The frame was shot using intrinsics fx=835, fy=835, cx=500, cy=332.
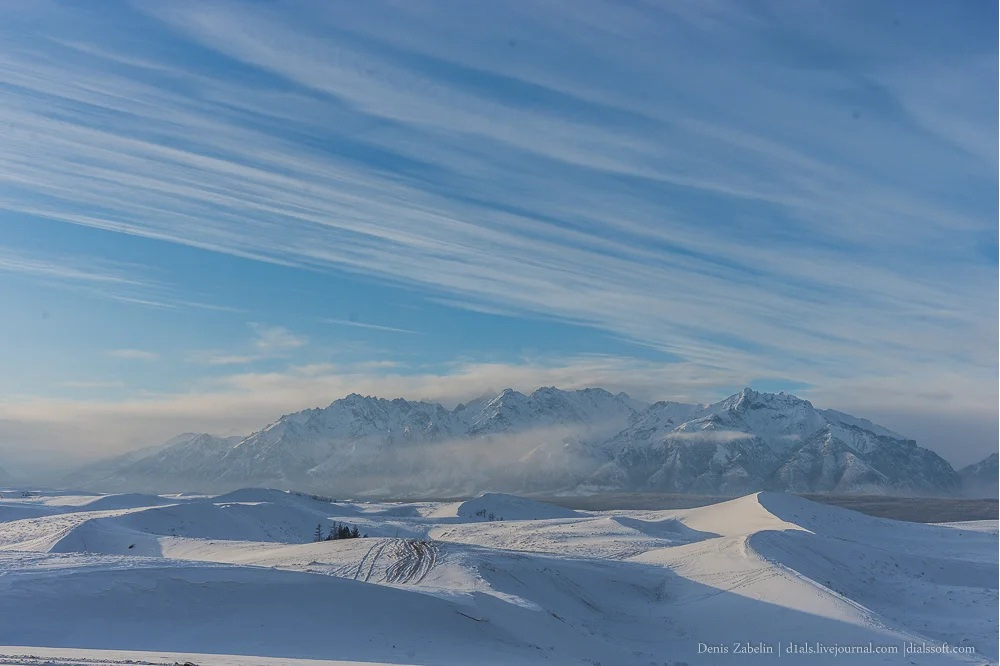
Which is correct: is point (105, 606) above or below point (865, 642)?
above

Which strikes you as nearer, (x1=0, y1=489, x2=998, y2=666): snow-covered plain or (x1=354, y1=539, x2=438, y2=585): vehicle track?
(x1=0, y1=489, x2=998, y2=666): snow-covered plain

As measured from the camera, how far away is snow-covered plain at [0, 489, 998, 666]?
21.6 m

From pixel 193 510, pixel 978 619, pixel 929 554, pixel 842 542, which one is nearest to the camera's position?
pixel 978 619

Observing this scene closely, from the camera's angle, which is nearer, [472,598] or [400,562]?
[472,598]

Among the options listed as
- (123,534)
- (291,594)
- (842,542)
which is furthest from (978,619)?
(123,534)

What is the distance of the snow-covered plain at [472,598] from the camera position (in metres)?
21.6

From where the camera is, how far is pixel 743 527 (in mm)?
70000

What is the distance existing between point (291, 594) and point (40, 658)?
375 inches

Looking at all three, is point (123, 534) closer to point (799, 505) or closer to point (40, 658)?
point (40, 658)

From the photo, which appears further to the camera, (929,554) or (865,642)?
(929,554)

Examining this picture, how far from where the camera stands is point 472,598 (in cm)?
2716

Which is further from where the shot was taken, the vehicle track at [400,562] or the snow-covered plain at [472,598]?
the vehicle track at [400,562]

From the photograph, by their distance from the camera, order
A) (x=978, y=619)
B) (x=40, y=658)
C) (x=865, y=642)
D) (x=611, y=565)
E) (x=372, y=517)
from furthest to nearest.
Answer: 1. (x=372, y=517)
2. (x=611, y=565)
3. (x=978, y=619)
4. (x=865, y=642)
5. (x=40, y=658)

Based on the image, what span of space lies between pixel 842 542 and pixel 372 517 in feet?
165
